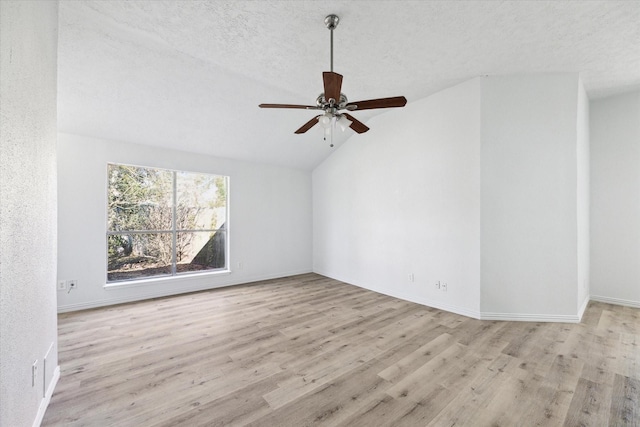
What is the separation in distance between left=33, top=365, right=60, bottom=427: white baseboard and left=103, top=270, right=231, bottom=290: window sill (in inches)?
78.9

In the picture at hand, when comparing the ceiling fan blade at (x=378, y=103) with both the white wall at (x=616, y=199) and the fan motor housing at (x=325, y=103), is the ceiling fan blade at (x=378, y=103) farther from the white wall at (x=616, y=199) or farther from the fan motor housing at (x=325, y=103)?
the white wall at (x=616, y=199)

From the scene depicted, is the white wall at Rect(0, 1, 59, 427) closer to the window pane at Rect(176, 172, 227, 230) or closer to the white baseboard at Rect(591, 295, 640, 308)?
the window pane at Rect(176, 172, 227, 230)

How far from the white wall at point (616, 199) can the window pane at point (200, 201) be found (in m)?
6.25

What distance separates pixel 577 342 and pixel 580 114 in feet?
9.08

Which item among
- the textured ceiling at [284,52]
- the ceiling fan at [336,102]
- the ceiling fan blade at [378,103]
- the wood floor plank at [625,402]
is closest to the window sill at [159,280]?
the textured ceiling at [284,52]

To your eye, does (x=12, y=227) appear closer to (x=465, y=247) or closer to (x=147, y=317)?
(x=147, y=317)

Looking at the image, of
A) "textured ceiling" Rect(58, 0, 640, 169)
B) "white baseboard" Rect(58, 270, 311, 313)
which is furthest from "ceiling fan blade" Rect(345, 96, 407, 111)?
"white baseboard" Rect(58, 270, 311, 313)

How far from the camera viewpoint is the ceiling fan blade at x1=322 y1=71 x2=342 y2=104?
2020 mm

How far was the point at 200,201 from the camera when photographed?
4992 mm

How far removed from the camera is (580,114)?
11.2 ft

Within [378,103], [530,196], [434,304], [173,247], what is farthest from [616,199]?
Answer: [173,247]

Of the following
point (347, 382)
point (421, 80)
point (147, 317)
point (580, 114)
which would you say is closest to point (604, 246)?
point (580, 114)

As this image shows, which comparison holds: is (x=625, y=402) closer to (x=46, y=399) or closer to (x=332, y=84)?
(x=332, y=84)

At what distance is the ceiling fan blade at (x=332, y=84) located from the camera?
6.63 feet
